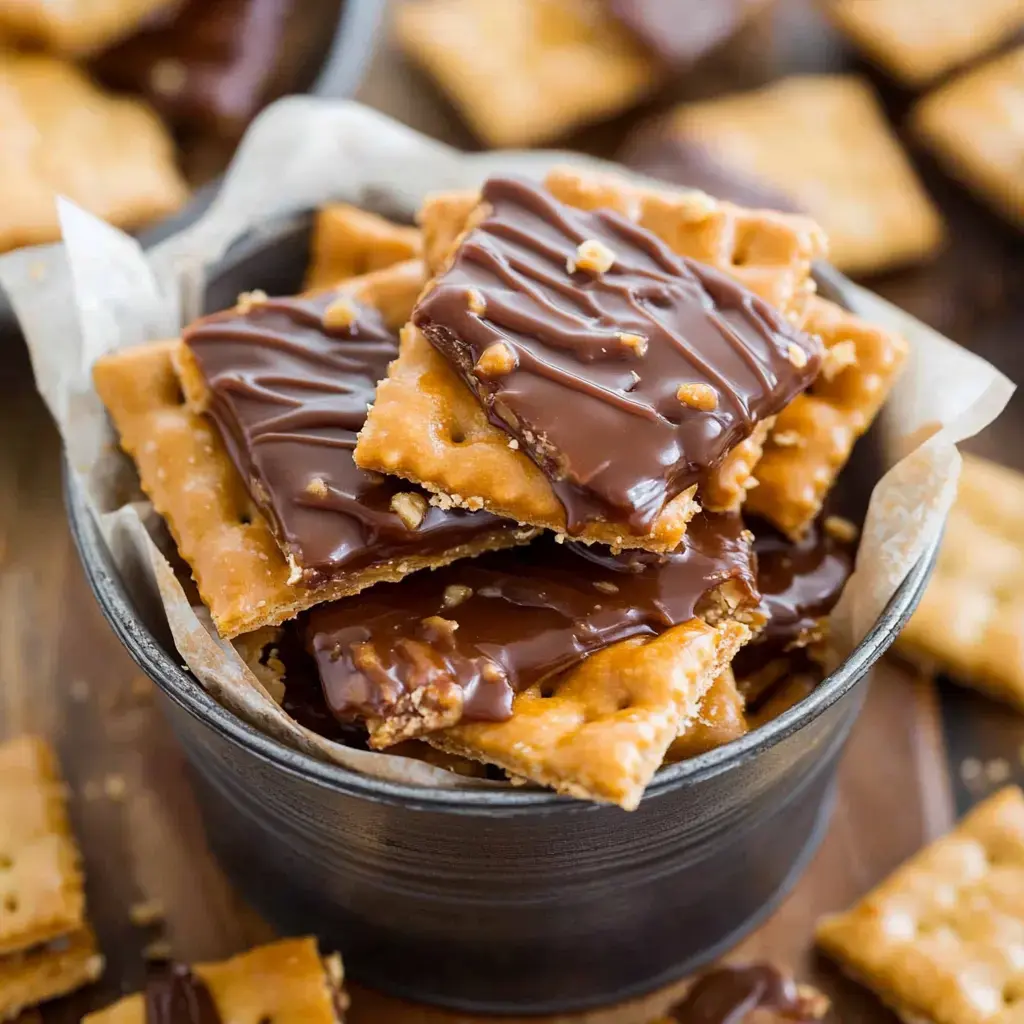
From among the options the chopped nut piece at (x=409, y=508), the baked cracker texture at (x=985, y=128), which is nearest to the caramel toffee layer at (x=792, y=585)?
the chopped nut piece at (x=409, y=508)

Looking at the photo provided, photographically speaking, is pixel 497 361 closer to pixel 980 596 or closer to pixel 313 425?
pixel 313 425

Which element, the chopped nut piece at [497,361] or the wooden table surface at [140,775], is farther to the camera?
the wooden table surface at [140,775]

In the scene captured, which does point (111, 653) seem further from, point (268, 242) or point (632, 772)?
point (632, 772)

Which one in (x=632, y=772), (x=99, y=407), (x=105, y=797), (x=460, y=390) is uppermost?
(x=460, y=390)

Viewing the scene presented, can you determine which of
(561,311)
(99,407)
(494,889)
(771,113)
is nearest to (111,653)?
(99,407)

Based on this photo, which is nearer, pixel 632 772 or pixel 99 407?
pixel 632 772

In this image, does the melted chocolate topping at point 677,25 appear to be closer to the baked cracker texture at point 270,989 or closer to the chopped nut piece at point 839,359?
the chopped nut piece at point 839,359
